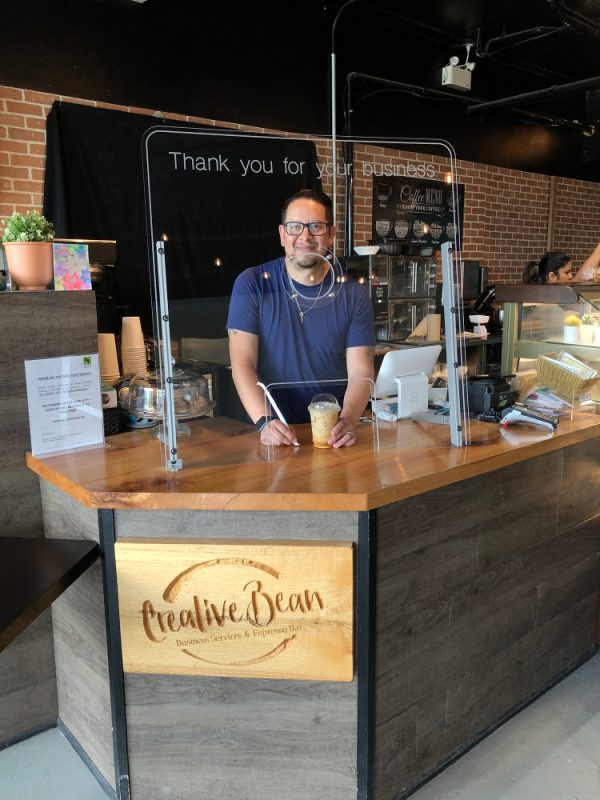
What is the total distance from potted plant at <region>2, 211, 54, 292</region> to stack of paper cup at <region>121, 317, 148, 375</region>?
3.80 feet

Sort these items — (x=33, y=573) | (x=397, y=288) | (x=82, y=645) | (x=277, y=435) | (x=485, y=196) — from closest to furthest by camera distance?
1. (x=33, y=573)
2. (x=82, y=645)
3. (x=277, y=435)
4. (x=397, y=288)
5. (x=485, y=196)

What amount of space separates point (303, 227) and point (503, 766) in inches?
75.7

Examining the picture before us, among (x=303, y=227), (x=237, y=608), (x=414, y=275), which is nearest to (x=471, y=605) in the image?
(x=237, y=608)

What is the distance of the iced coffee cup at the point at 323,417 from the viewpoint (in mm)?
2092

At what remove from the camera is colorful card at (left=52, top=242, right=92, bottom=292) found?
2104 mm

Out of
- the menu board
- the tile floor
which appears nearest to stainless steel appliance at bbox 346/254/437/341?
the menu board

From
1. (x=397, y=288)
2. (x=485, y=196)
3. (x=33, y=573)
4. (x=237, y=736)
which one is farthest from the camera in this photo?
(x=485, y=196)

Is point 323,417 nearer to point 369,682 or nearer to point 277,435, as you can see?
point 277,435

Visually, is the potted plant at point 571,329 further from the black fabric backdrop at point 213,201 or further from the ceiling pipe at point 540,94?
the ceiling pipe at point 540,94

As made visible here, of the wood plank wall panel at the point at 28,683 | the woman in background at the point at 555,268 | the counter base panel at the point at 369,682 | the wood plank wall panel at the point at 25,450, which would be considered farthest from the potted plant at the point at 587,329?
the wood plank wall panel at the point at 28,683

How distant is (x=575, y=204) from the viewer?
24.9ft

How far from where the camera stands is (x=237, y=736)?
1.83 m

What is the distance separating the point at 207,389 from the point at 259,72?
3.36 m

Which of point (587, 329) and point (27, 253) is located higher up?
point (27, 253)
